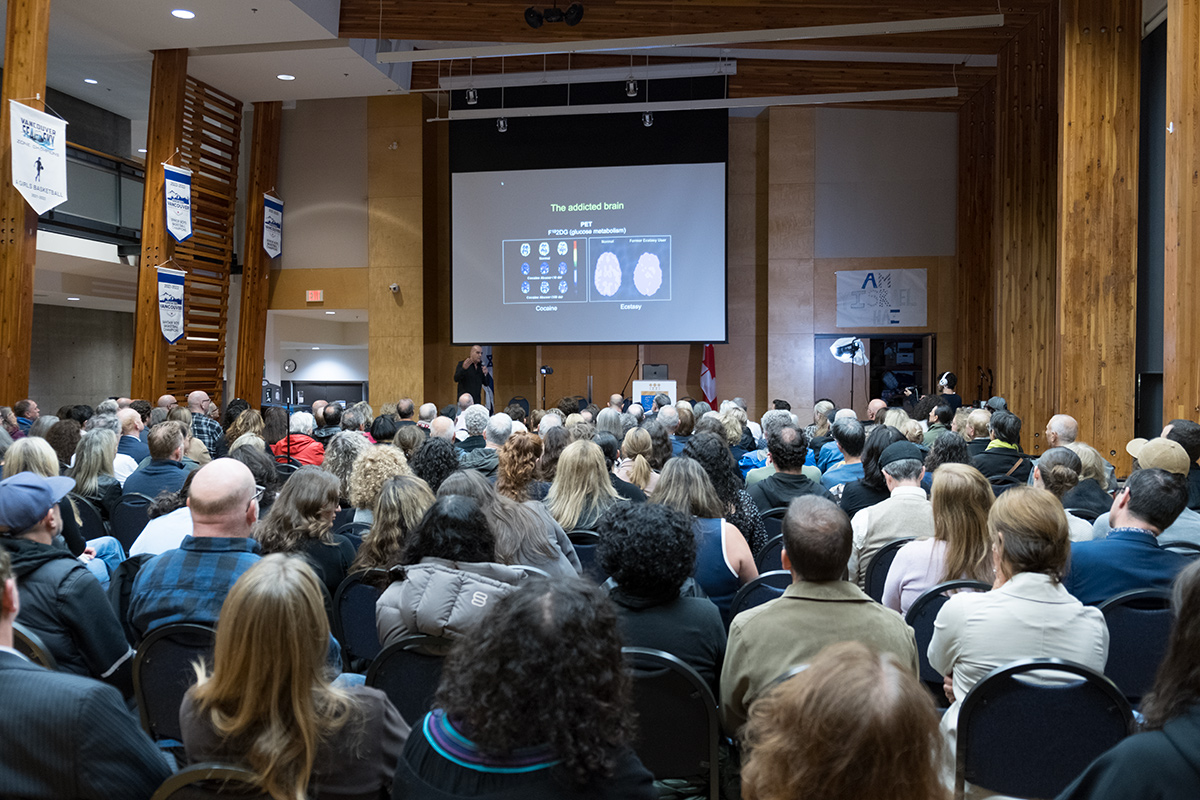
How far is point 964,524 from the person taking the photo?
304cm

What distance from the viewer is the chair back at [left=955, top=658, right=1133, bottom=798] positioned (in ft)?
6.39

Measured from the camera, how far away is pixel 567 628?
1368 mm

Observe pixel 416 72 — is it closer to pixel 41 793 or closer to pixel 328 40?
pixel 328 40

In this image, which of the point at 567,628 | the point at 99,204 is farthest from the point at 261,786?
the point at 99,204

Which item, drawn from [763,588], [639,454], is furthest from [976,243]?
[763,588]

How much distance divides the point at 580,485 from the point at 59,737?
112 inches

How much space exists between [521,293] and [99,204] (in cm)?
591

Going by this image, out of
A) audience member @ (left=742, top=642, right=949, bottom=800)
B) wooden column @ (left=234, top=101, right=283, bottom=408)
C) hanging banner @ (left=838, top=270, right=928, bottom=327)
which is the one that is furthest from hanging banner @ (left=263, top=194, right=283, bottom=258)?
audience member @ (left=742, top=642, right=949, bottom=800)

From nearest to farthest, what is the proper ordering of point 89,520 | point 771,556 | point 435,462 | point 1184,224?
1. point 771,556
2. point 89,520
3. point 435,462
4. point 1184,224

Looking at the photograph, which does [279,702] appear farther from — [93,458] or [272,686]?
[93,458]

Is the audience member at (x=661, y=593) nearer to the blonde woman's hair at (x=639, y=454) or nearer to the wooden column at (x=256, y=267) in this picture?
the blonde woman's hair at (x=639, y=454)

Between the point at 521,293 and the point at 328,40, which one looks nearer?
the point at 328,40

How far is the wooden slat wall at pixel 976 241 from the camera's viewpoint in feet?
42.2

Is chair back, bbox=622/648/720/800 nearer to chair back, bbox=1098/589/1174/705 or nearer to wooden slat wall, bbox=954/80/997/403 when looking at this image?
chair back, bbox=1098/589/1174/705
